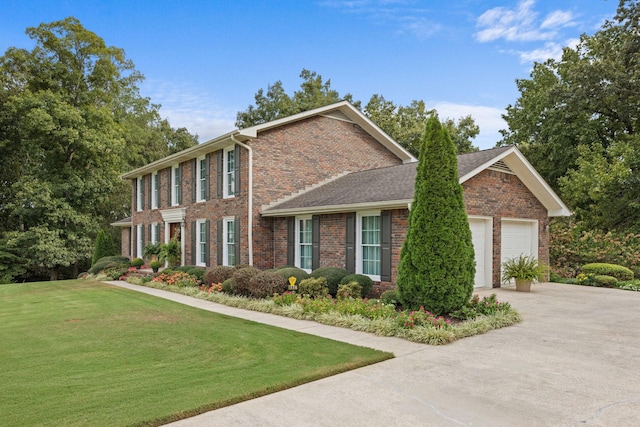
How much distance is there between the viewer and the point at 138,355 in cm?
626

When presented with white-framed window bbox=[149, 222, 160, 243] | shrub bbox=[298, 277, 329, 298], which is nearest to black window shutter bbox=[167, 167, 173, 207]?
white-framed window bbox=[149, 222, 160, 243]

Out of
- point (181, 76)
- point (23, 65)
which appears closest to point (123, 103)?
point (23, 65)

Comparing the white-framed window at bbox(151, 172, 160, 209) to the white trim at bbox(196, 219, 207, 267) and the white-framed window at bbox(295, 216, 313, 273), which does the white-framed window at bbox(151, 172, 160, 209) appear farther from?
the white-framed window at bbox(295, 216, 313, 273)

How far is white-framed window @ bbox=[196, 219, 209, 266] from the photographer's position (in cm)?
1752

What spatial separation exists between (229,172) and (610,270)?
13.9 meters

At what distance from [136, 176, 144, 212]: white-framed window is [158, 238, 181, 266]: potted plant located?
5585mm

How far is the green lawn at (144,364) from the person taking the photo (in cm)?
422

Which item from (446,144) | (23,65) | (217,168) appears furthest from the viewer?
(23,65)

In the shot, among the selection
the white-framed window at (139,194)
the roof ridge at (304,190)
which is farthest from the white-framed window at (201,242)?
the white-framed window at (139,194)

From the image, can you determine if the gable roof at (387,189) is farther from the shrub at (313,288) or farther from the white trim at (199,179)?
the white trim at (199,179)

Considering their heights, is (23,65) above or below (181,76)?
above

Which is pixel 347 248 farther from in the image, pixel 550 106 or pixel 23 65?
pixel 23 65

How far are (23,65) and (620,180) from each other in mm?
32540

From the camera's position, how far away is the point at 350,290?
10.6 m
